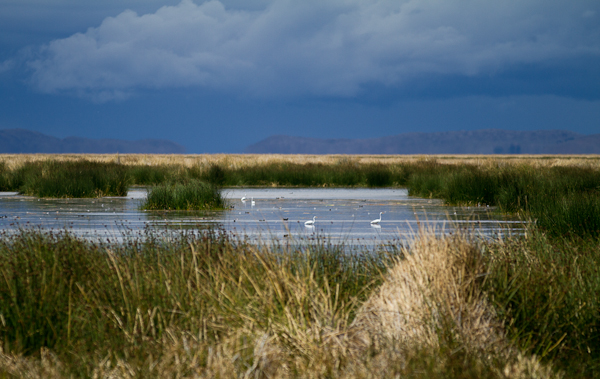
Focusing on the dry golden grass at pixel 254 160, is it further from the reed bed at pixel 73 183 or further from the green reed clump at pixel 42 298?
the green reed clump at pixel 42 298

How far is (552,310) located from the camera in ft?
14.5

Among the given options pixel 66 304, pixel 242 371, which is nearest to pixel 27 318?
pixel 66 304

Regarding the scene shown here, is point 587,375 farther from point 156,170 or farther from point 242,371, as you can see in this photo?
point 156,170

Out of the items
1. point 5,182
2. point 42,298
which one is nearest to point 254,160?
point 5,182

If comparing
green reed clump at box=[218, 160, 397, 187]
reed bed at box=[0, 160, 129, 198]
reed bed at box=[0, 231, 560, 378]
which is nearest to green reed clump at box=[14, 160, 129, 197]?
reed bed at box=[0, 160, 129, 198]

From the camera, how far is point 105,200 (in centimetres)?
1770

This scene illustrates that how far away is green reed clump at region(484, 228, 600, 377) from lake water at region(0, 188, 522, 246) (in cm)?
362

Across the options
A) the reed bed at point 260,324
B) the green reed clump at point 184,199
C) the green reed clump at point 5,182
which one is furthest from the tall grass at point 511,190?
the green reed clump at point 5,182

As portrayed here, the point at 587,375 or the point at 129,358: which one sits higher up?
the point at 129,358

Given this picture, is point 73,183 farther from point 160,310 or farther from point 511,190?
point 160,310

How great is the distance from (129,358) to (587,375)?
2836 mm

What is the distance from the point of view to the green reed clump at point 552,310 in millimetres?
4207

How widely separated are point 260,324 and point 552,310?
80.8 inches

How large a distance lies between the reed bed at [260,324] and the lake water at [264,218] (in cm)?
388
